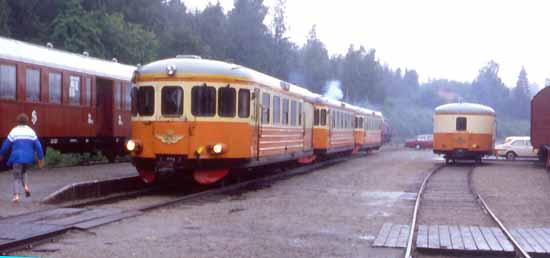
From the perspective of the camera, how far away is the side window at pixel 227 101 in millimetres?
15383

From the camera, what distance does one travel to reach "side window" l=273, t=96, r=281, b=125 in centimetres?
1809

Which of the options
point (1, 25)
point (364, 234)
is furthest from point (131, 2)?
point (364, 234)

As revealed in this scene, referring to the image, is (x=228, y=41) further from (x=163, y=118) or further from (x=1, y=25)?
(x=163, y=118)

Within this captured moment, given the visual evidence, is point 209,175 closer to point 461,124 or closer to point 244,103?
point 244,103

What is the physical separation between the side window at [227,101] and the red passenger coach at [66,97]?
5.44 metres

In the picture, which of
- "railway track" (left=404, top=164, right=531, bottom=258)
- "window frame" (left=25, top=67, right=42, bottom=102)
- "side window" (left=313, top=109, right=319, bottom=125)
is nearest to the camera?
"railway track" (left=404, top=164, right=531, bottom=258)

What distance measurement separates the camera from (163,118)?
50.0 feet

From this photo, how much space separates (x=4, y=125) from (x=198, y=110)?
202 inches

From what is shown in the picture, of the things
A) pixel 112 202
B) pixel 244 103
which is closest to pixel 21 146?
pixel 112 202

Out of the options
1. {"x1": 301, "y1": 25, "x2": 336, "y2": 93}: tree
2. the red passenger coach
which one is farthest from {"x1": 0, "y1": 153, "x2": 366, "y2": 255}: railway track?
{"x1": 301, "y1": 25, "x2": 336, "y2": 93}: tree

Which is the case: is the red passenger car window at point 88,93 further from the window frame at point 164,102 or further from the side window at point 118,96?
the window frame at point 164,102

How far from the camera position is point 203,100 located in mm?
15242

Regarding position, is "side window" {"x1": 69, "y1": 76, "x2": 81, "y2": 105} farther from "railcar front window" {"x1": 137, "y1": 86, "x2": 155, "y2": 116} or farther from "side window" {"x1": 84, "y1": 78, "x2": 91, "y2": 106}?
"railcar front window" {"x1": 137, "y1": 86, "x2": 155, "y2": 116}

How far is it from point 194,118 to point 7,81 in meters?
5.12
